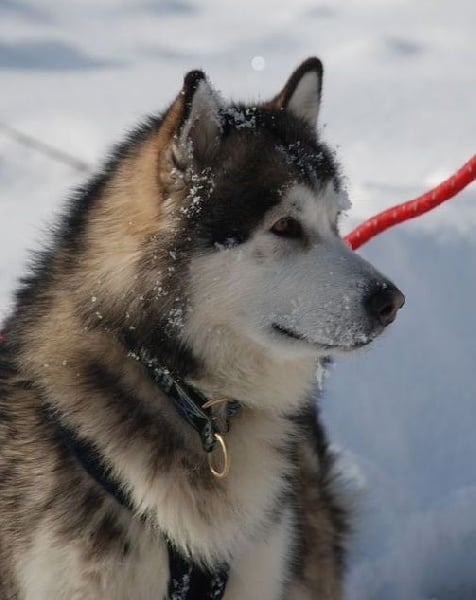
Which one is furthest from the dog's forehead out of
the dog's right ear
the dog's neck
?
the dog's neck

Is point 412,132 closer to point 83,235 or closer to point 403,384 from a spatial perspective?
point 403,384

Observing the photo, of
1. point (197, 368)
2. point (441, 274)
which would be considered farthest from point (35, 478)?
point (441, 274)

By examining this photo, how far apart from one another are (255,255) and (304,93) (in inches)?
22.7

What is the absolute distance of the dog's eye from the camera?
5.99ft

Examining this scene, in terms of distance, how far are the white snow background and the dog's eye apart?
1.75 feet

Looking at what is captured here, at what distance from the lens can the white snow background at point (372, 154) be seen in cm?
286

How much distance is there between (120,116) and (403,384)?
3.52 meters

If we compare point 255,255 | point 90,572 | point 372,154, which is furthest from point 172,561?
point 372,154

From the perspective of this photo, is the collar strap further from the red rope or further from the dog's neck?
the red rope

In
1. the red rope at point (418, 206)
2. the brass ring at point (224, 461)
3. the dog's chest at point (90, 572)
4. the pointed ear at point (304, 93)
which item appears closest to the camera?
the dog's chest at point (90, 572)

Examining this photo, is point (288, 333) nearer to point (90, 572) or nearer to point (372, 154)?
point (90, 572)

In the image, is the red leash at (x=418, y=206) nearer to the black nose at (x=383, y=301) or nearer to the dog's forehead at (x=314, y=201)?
the dog's forehead at (x=314, y=201)

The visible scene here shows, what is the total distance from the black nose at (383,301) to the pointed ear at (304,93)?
0.58 meters

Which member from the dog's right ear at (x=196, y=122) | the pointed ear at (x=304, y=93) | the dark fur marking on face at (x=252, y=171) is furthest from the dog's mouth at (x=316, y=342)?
the pointed ear at (x=304, y=93)
